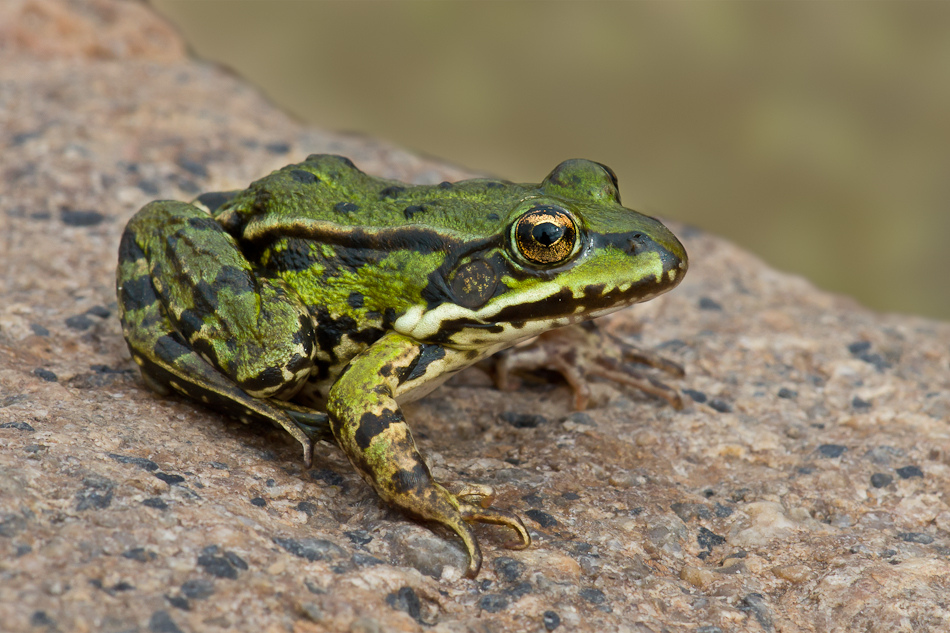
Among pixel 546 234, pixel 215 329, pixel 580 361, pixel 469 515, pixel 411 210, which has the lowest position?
pixel 469 515

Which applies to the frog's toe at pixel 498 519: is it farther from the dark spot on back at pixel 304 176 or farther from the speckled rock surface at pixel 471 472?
the dark spot on back at pixel 304 176

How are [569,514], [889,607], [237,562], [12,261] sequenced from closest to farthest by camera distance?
1. [237,562]
2. [889,607]
3. [569,514]
4. [12,261]

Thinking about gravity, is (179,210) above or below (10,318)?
above

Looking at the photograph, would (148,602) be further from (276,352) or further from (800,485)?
(800,485)

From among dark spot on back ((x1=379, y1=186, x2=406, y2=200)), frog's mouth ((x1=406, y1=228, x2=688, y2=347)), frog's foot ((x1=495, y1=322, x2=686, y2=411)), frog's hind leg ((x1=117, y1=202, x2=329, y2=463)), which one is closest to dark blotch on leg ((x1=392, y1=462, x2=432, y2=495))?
frog's hind leg ((x1=117, y1=202, x2=329, y2=463))

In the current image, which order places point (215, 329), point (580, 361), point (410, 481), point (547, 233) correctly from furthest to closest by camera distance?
point (580, 361) < point (215, 329) < point (547, 233) < point (410, 481)

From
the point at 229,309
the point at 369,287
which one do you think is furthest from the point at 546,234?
the point at 229,309

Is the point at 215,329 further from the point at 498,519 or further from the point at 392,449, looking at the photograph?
the point at 498,519

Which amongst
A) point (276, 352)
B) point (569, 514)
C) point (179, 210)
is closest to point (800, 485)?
point (569, 514)

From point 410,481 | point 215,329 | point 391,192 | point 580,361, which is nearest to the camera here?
point 410,481
